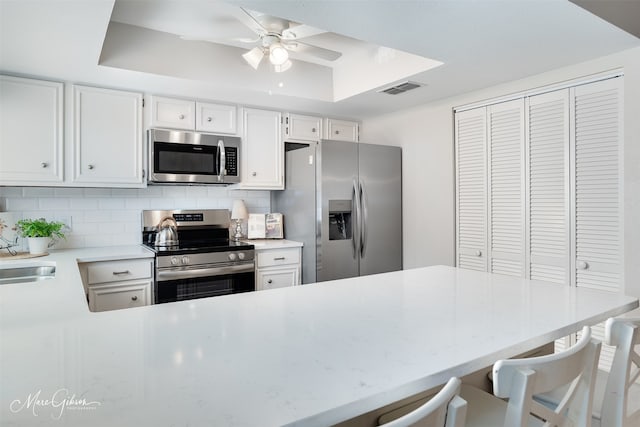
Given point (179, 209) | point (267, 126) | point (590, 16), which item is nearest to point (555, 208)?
point (590, 16)

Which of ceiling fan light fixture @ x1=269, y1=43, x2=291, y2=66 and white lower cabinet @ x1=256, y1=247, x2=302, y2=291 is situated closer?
ceiling fan light fixture @ x1=269, y1=43, x2=291, y2=66

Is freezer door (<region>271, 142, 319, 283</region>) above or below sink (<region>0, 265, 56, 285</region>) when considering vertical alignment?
above

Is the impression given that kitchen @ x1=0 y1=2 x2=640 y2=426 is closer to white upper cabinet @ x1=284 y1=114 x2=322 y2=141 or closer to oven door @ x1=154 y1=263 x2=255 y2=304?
white upper cabinet @ x1=284 y1=114 x2=322 y2=141

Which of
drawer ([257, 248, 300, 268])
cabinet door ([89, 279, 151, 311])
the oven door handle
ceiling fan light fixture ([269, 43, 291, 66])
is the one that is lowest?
cabinet door ([89, 279, 151, 311])

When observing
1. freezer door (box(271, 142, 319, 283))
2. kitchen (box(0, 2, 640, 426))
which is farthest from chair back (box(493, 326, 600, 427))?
freezer door (box(271, 142, 319, 283))

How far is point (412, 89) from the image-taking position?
316 cm

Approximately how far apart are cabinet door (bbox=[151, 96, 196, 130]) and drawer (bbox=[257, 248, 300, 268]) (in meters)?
1.25

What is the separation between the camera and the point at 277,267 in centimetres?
348

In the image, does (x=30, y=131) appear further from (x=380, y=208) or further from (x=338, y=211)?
(x=380, y=208)

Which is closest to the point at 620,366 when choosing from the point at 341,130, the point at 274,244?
the point at 274,244

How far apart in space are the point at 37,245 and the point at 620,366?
326 centimetres

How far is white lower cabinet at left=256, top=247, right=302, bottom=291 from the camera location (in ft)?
11.1

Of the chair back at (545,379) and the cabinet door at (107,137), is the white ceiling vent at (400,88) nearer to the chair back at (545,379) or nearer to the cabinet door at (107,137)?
the cabinet door at (107,137)

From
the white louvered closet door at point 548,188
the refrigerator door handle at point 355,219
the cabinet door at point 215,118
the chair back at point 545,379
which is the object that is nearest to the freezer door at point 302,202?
the refrigerator door handle at point 355,219
